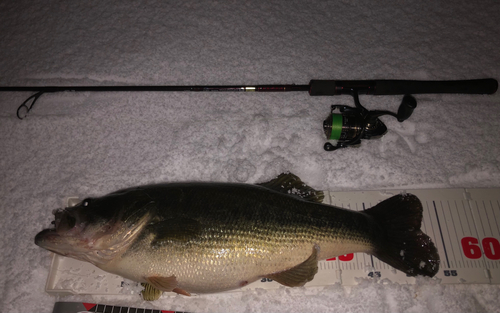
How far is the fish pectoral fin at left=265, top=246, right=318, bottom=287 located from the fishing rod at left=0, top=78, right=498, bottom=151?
3.02 feet

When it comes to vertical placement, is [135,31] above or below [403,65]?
above

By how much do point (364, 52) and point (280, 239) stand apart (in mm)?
2055

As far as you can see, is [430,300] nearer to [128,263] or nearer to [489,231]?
[489,231]

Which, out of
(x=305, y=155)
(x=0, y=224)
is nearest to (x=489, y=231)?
(x=305, y=155)

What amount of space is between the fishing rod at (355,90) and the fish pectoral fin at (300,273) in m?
0.92

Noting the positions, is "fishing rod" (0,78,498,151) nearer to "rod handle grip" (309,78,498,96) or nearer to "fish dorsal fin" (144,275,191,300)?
"rod handle grip" (309,78,498,96)

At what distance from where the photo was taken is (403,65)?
8.64 ft

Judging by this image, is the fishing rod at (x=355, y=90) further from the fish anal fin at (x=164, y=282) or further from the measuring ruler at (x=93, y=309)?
the measuring ruler at (x=93, y=309)

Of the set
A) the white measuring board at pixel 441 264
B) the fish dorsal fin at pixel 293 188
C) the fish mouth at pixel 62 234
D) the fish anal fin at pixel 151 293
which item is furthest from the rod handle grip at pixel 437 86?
the fish mouth at pixel 62 234

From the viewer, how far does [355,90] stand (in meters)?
2.26

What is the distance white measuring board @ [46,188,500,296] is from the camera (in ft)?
6.38

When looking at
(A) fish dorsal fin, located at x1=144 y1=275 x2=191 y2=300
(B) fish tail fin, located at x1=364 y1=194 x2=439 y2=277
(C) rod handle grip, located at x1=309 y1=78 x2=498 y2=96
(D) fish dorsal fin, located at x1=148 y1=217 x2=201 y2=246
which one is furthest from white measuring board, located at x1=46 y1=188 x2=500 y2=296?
(C) rod handle grip, located at x1=309 y1=78 x2=498 y2=96

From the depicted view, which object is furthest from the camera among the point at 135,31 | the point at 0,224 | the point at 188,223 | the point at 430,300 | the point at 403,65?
the point at 135,31

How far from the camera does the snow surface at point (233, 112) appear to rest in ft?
6.97
